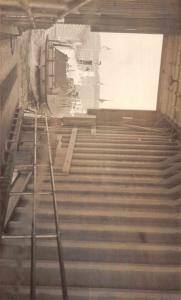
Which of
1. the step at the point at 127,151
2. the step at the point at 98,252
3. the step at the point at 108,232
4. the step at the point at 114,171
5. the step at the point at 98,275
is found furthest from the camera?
the step at the point at 127,151

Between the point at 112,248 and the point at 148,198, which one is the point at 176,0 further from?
the point at 112,248

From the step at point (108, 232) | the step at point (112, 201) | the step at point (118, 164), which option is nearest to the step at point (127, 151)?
the step at point (118, 164)

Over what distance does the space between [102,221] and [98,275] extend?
3.86 feet

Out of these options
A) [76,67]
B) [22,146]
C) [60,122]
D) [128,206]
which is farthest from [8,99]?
[76,67]

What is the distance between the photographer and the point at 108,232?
16.1 ft

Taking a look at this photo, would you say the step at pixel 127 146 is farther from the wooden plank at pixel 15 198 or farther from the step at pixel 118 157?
the wooden plank at pixel 15 198

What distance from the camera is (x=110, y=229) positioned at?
4965 millimetres

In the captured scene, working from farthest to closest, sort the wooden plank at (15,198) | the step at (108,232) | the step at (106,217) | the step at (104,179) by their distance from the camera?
1. the step at (104,179)
2. the step at (106,217)
3. the wooden plank at (15,198)
4. the step at (108,232)

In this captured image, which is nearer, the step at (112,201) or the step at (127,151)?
the step at (112,201)

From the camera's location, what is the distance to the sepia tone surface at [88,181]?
397 cm

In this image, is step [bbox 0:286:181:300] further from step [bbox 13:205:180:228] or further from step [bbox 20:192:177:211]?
step [bbox 20:192:177:211]

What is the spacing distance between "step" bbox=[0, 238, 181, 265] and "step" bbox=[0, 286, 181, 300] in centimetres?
55

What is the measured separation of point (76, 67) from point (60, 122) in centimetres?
680

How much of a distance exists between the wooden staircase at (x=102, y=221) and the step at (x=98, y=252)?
0.5 inches
